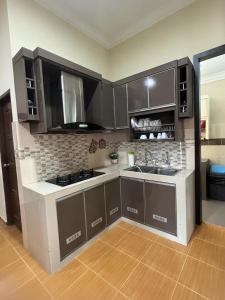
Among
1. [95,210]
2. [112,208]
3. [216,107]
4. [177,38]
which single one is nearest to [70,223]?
[95,210]

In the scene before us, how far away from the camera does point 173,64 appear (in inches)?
75.5

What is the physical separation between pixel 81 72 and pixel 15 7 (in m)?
0.95

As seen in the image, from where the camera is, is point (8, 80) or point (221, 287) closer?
point (221, 287)

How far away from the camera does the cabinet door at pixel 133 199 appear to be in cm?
221

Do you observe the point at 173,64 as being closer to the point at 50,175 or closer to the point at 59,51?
the point at 59,51

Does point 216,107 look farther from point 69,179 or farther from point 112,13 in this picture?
point 69,179

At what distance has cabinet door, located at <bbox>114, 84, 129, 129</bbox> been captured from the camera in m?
2.44

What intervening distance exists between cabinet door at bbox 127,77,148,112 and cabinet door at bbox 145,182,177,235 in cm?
108

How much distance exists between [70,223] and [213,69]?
4024 mm

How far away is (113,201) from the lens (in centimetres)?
232

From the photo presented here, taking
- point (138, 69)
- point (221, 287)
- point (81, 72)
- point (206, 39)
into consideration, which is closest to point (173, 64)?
point (206, 39)

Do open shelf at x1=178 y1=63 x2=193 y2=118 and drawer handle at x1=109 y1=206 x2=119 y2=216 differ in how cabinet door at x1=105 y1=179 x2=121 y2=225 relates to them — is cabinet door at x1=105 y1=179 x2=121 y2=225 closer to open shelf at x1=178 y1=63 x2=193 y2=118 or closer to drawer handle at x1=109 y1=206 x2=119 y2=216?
drawer handle at x1=109 y1=206 x2=119 y2=216

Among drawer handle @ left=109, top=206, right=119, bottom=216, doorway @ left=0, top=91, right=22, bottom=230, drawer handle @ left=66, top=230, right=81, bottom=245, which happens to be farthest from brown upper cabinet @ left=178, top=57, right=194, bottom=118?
doorway @ left=0, top=91, right=22, bottom=230

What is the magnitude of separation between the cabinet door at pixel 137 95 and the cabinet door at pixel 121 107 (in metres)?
0.09
